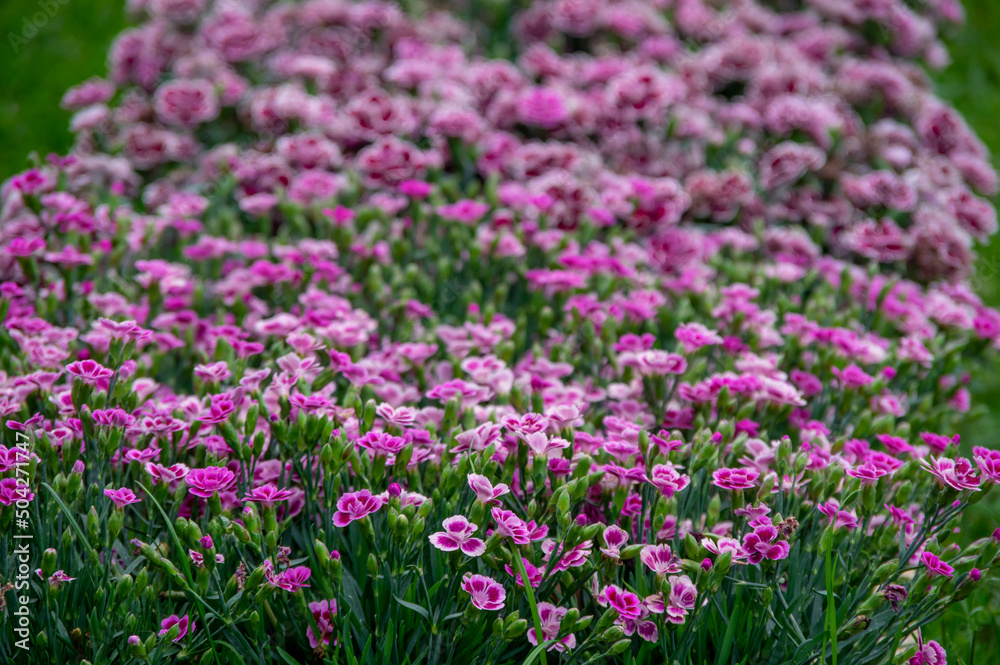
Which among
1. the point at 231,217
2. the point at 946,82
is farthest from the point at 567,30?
the point at 946,82

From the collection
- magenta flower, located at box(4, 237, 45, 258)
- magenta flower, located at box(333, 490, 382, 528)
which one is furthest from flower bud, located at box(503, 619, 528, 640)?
magenta flower, located at box(4, 237, 45, 258)

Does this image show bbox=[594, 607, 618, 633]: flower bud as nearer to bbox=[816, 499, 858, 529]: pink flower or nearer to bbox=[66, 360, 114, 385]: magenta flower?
bbox=[816, 499, 858, 529]: pink flower

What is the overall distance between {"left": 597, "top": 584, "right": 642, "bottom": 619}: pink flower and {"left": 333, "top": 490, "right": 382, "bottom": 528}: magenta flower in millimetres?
515

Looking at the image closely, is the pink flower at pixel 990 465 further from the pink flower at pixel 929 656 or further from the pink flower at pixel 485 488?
the pink flower at pixel 485 488

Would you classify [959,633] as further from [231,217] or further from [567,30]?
[567,30]

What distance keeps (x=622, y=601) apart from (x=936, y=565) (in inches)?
26.6

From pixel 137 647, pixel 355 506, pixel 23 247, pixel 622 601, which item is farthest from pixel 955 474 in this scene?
pixel 23 247

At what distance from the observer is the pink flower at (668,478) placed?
1.71 metres

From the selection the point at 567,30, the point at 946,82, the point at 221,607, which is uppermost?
the point at 567,30

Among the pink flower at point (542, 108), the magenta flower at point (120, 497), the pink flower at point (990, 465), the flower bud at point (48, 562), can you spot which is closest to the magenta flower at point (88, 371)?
the magenta flower at point (120, 497)

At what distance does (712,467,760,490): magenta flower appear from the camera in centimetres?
176

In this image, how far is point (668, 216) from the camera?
11.4 ft

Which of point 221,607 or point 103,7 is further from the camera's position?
point 103,7

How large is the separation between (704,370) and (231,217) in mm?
2049
